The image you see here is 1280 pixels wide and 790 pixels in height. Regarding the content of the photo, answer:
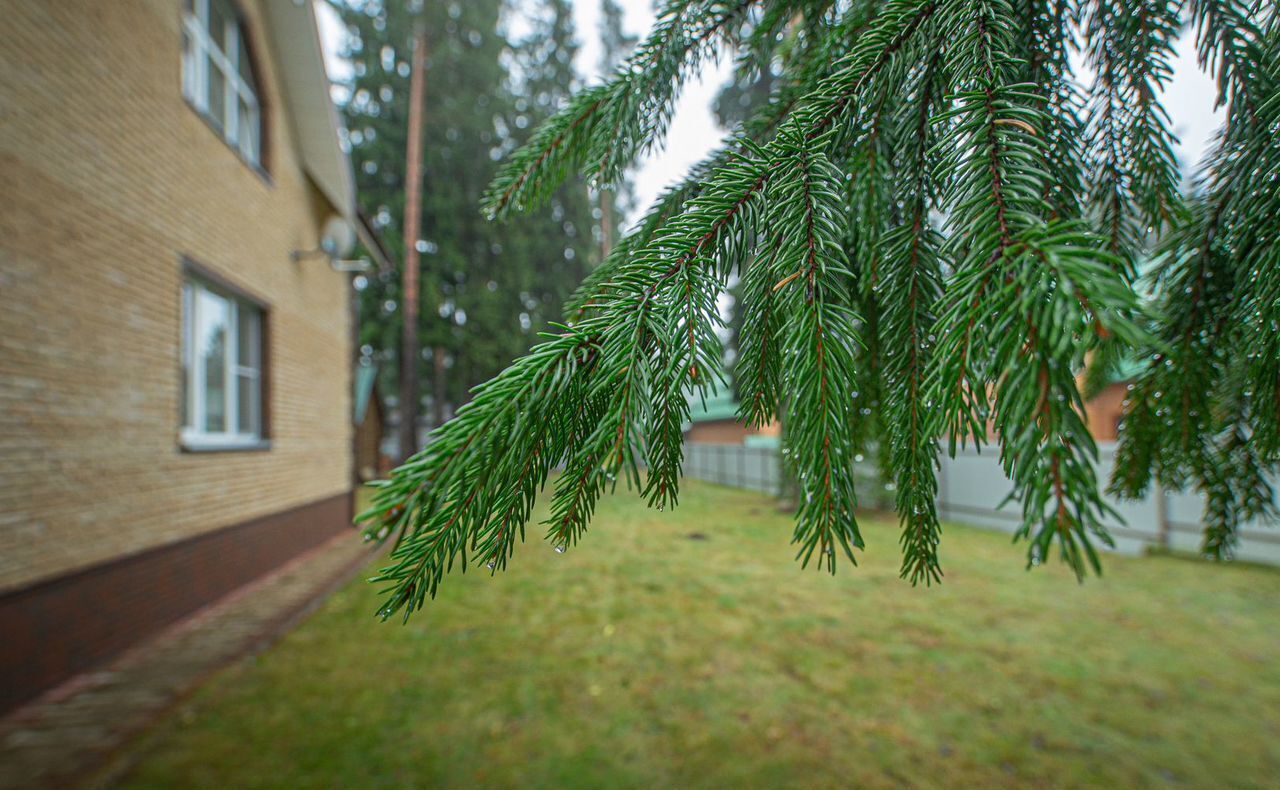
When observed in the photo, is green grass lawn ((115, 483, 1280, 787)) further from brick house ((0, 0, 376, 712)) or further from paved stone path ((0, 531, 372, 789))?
brick house ((0, 0, 376, 712))

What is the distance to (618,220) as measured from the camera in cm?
2272

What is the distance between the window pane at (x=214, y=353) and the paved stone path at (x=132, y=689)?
1.97 m

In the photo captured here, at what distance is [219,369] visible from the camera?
21.2ft

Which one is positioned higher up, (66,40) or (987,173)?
(66,40)

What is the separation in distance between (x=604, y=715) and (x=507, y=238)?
17627 mm

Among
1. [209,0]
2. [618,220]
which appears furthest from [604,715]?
[618,220]

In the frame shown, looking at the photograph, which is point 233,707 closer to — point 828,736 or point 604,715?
point 604,715

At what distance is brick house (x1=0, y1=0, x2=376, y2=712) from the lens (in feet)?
12.6

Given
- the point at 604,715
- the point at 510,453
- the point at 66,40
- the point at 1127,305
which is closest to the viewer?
the point at 1127,305

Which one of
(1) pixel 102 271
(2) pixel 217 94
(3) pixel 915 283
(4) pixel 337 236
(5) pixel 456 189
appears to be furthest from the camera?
(5) pixel 456 189

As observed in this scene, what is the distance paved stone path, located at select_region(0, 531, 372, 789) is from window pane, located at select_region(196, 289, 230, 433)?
1.97 metres

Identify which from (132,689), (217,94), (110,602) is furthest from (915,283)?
(217,94)

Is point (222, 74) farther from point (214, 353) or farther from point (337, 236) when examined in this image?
point (214, 353)

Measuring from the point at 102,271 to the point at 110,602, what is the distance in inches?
102
